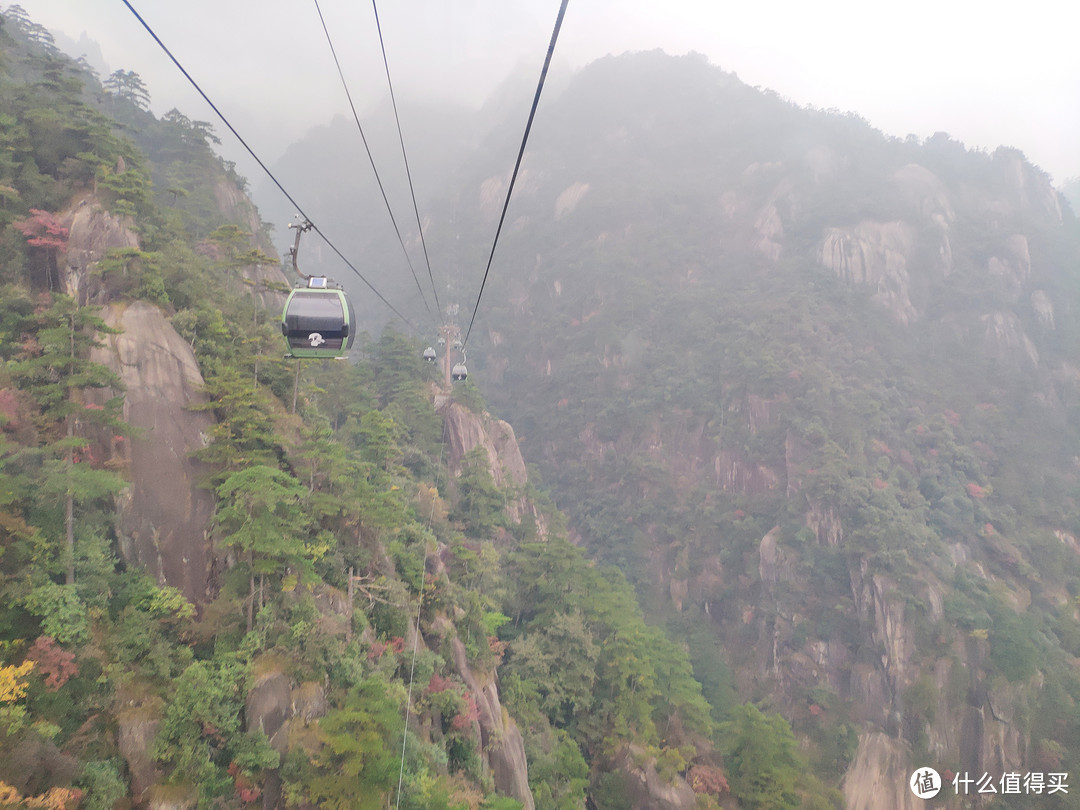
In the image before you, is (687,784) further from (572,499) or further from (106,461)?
(572,499)

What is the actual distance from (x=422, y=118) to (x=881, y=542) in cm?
13259

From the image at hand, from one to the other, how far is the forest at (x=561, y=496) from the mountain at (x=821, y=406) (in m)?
0.29

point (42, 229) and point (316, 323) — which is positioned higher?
point (42, 229)

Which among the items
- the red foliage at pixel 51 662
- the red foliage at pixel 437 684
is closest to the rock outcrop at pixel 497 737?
the red foliage at pixel 437 684

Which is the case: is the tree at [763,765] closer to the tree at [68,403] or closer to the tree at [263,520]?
the tree at [263,520]

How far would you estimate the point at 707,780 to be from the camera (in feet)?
62.2

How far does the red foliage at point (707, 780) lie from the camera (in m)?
18.8

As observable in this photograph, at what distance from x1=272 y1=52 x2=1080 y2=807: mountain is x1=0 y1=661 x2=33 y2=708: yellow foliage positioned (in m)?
30.5

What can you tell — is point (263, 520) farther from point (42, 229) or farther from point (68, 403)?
point (42, 229)

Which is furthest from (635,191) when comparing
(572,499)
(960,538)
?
(960,538)

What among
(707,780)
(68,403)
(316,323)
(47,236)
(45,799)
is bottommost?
(707,780)

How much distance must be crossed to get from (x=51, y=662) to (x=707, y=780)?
2030cm

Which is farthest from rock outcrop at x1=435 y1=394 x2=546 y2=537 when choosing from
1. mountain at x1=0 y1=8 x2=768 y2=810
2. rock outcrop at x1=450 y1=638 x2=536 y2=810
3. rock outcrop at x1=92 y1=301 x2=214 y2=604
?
rock outcrop at x1=92 y1=301 x2=214 y2=604

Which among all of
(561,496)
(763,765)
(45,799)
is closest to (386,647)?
(45,799)
